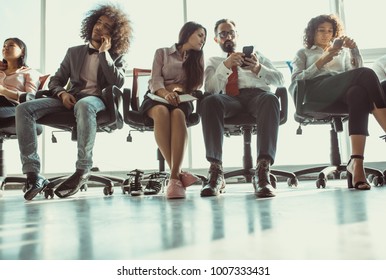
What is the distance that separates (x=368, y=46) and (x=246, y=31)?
116 centimetres

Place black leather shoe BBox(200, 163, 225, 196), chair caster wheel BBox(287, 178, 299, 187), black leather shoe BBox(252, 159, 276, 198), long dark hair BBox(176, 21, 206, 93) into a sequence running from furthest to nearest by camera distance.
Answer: chair caster wheel BBox(287, 178, 299, 187), long dark hair BBox(176, 21, 206, 93), black leather shoe BBox(200, 163, 225, 196), black leather shoe BBox(252, 159, 276, 198)

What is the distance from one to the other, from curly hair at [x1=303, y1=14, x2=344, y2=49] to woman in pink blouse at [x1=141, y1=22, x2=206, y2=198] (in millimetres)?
737

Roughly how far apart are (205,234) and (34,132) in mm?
1486

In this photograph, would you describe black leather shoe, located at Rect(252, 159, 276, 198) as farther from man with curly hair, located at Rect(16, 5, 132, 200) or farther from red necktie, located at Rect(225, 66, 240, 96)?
man with curly hair, located at Rect(16, 5, 132, 200)

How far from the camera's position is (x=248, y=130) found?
231 centimetres

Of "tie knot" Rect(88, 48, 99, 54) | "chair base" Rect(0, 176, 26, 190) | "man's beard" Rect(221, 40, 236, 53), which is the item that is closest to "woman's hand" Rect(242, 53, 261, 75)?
"man's beard" Rect(221, 40, 236, 53)

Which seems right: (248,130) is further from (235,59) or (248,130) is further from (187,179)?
(187,179)

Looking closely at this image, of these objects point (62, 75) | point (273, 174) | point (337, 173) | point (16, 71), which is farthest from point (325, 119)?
point (16, 71)

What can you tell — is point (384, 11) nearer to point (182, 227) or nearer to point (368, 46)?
point (368, 46)

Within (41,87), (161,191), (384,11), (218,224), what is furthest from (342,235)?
(384,11)

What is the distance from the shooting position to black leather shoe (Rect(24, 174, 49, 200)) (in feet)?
5.89

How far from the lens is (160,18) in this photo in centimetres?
371

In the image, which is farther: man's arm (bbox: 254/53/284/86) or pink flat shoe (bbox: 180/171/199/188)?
man's arm (bbox: 254/53/284/86)

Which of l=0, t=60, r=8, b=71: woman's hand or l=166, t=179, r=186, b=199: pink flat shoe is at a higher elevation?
l=0, t=60, r=8, b=71: woman's hand
